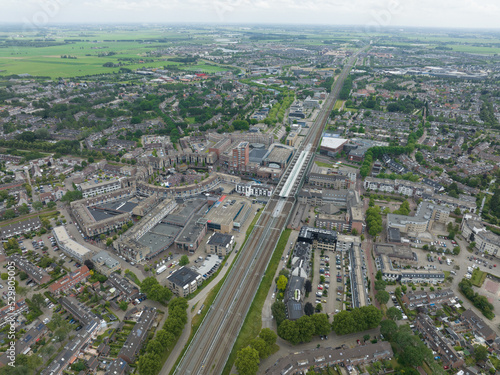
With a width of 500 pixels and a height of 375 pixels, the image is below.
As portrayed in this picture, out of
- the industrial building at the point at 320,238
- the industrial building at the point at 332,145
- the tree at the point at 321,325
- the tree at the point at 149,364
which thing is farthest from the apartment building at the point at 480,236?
the tree at the point at 149,364

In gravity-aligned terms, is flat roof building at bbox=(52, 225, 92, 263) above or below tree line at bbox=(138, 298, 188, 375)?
below

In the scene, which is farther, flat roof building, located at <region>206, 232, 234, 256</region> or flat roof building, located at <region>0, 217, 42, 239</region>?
flat roof building, located at <region>0, 217, 42, 239</region>

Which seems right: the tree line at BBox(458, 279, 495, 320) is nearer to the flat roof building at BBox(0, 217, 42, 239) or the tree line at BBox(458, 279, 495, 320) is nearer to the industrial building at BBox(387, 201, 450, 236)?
the industrial building at BBox(387, 201, 450, 236)

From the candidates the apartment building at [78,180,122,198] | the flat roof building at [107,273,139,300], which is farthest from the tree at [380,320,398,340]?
the apartment building at [78,180,122,198]

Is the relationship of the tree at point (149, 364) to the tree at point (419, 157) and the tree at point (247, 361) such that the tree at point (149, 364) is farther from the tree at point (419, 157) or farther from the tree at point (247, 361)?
the tree at point (419, 157)

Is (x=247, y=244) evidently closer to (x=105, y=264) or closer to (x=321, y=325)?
(x=321, y=325)

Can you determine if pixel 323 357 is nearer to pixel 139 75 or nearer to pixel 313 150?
pixel 313 150

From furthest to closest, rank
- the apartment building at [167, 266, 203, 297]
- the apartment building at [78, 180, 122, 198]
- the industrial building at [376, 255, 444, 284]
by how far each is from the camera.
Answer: the apartment building at [78, 180, 122, 198]
the industrial building at [376, 255, 444, 284]
the apartment building at [167, 266, 203, 297]
